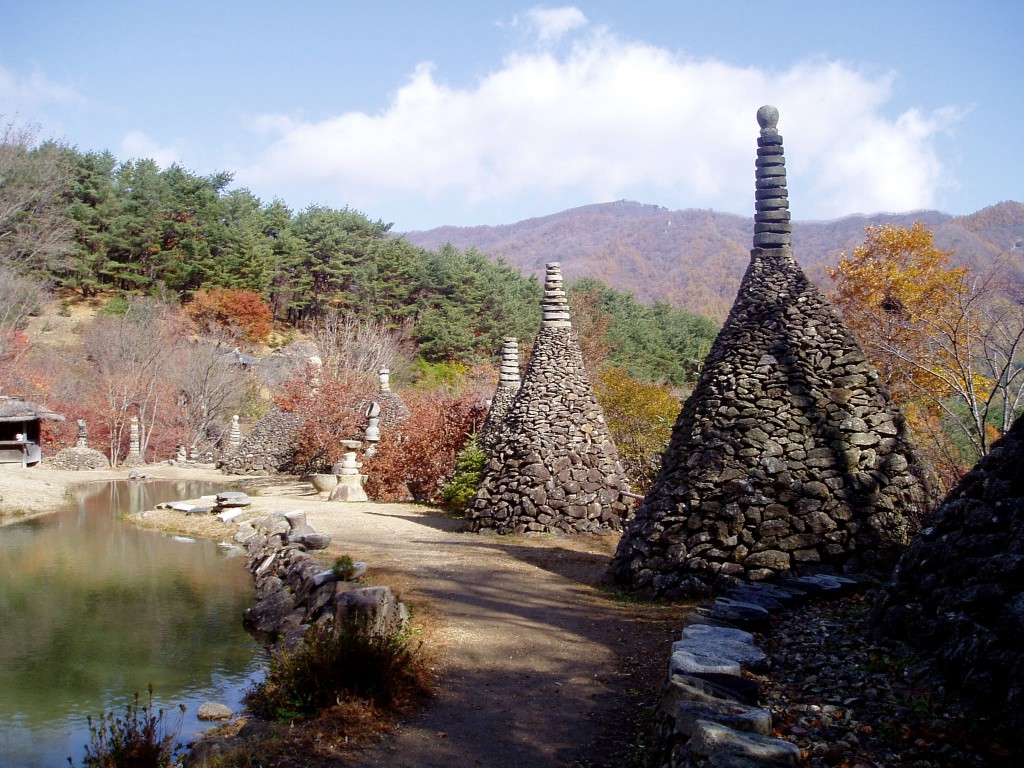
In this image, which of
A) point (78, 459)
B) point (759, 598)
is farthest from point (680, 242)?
point (759, 598)

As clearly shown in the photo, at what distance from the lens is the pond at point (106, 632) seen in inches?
290

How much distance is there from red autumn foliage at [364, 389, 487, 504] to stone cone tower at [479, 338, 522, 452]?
146cm

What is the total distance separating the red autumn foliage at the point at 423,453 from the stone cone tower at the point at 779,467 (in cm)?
1143

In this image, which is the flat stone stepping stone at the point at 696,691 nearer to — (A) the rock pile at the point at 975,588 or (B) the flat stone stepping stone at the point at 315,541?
(A) the rock pile at the point at 975,588

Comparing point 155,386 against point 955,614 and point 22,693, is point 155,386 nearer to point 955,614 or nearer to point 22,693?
point 22,693

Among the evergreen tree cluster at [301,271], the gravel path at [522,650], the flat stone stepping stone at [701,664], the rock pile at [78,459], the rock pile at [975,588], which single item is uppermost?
the evergreen tree cluster at [301,271]

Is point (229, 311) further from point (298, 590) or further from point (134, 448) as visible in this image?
point (298, 590)

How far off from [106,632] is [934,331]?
17197 millimetres

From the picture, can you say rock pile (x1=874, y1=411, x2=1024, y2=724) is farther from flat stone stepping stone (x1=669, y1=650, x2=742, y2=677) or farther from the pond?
the pond

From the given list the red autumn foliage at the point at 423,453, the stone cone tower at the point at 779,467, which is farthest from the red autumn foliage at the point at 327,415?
the stone cone tower at the point at 779,467

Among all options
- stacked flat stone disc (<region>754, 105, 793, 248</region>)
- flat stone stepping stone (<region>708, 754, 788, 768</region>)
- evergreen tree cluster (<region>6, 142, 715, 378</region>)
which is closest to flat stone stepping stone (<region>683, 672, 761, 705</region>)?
flat stone stepping stone (<region>708, 754, 788, 768</region>)

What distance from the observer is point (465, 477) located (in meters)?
17.7

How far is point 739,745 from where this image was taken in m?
3.54

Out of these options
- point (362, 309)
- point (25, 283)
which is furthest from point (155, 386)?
point (362, 309)
